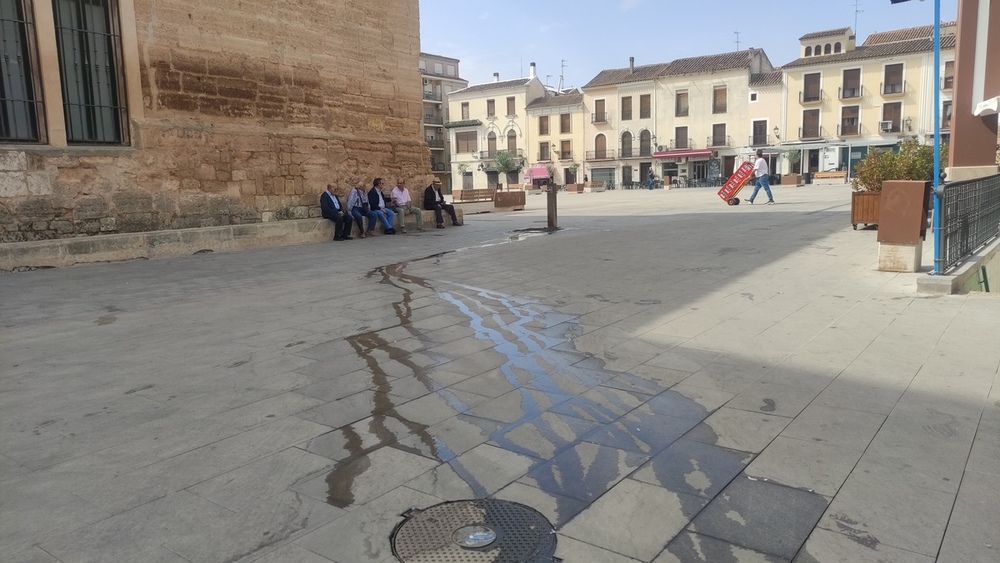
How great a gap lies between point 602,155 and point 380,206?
4637 cm

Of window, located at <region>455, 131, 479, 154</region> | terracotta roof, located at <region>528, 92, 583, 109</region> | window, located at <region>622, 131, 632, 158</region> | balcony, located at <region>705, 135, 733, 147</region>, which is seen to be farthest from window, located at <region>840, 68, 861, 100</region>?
window, located at <region>455, 131, 479, 154</region>

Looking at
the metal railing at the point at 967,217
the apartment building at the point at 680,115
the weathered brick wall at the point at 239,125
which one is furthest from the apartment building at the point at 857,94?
the weathered brick wall at the point at 239,125

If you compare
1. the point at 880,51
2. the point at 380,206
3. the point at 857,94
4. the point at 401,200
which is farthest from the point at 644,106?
the point at 380,206

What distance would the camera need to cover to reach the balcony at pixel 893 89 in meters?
44.3

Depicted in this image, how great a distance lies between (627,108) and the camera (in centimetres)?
5538

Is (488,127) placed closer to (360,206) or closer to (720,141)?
(720,141)

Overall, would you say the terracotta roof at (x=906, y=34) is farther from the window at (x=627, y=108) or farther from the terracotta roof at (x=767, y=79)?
the window at (x=627, y=108)

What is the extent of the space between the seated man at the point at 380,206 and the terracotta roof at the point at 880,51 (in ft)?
138

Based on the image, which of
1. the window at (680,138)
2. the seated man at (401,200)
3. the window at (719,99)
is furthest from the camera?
the window at (680,138)

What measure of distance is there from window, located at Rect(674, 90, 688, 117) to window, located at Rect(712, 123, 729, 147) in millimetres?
2658

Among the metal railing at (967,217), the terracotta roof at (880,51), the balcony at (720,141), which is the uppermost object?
the terracotta roof at (880,51)

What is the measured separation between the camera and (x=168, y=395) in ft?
12.6

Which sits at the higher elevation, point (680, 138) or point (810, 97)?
point (810, 97)

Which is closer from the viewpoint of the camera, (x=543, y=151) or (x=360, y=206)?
(x=360, y=206)
